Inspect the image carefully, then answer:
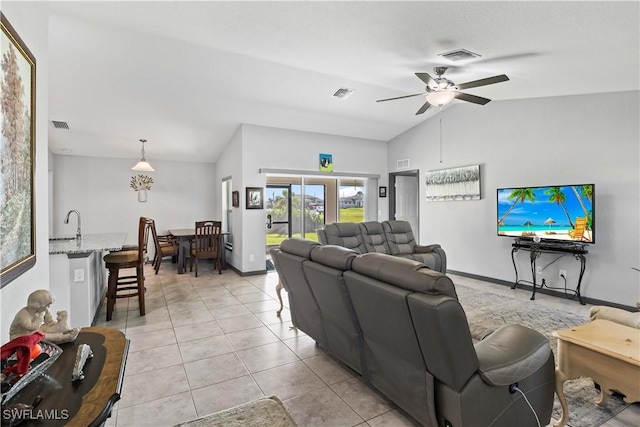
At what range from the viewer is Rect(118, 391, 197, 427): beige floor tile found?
6.63 ft

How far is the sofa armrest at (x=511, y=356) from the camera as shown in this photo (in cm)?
157

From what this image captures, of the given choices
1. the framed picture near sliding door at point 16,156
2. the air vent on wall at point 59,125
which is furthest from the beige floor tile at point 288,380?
the air vent on wall at point 59,125

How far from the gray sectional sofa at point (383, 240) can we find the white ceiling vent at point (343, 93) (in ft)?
6.47

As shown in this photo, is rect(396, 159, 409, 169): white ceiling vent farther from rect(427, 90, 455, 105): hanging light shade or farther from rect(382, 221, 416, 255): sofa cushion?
rect(427, 90, 455, 105): hanging light shade

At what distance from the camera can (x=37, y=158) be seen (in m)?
1.80

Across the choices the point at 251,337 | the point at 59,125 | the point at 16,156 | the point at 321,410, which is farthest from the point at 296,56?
the point at 59,125

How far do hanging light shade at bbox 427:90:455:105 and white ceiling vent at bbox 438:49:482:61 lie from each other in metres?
0.34

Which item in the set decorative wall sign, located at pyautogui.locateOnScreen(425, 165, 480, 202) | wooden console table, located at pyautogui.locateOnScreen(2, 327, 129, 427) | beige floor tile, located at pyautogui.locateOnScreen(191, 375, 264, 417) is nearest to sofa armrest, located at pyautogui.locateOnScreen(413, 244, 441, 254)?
decorative wall sign, located at pyautogui.locateOnScreen(425, 165, 480, 202)

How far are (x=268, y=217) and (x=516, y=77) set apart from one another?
482 cm

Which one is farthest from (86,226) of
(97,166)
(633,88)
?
(633,88)

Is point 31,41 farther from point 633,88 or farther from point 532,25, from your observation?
point 633,88

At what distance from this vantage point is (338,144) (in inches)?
271

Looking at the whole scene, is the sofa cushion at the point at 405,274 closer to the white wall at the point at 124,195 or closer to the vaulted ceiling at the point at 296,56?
the vaulted ceiling at the point at 296,56

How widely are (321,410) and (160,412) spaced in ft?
3.47
